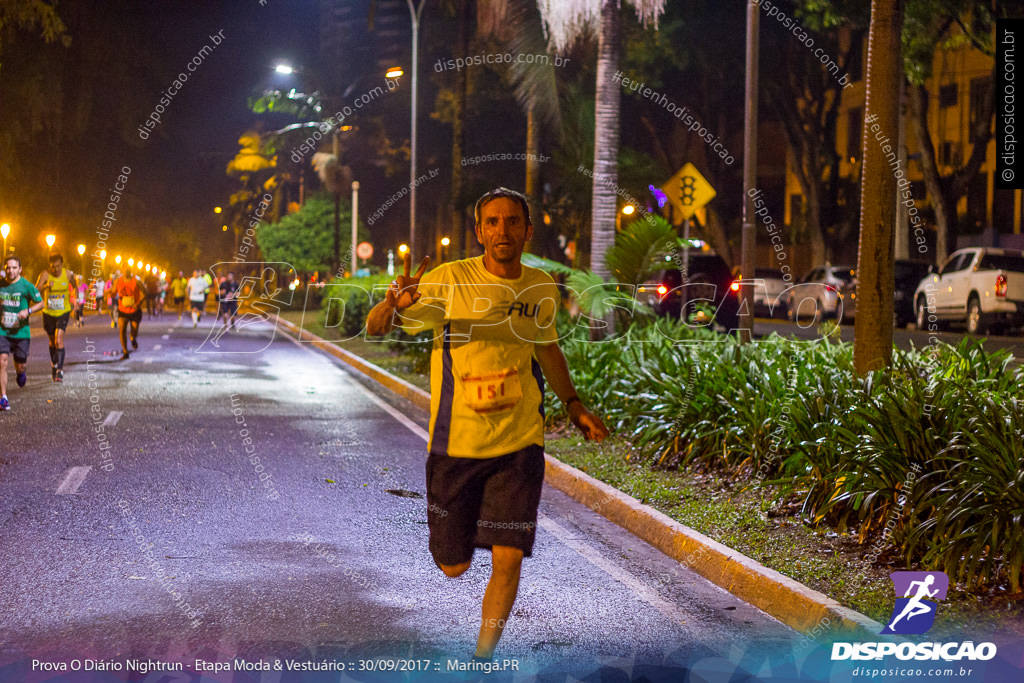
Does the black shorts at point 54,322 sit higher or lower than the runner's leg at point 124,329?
higher

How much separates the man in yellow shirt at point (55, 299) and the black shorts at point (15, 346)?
209 cm

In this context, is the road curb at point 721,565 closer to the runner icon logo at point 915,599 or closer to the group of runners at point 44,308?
the runner icon logo at point 915,599

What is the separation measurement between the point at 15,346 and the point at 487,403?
1150cm

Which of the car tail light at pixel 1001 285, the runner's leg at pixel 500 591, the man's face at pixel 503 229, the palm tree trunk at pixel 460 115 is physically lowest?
the runner's leg at pixel 500 591

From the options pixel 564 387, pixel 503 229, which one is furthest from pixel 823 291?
pixel 503 229

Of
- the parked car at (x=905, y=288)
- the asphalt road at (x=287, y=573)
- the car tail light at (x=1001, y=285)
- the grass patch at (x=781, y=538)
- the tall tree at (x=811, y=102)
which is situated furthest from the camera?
the tall tree at (x=811, y=102)

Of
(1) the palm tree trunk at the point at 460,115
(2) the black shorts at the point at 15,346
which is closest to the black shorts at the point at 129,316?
(2) the black shorts at the point at 15,346

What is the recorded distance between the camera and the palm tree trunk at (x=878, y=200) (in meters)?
8.95

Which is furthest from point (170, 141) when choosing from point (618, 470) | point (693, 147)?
point (618, 470)

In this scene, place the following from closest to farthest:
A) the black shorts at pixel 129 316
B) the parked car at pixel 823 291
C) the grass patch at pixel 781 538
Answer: the grass patch at pixel 781 538 → the black shorts at pixel 129 316 → the parked car at pixel 823 291

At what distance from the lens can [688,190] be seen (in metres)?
17.0

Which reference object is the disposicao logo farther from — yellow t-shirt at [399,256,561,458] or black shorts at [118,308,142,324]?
black shorts at [118,308,142,324]

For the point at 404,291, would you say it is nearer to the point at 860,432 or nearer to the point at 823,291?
the point at 860,432

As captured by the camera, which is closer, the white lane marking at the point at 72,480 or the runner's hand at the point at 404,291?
the runner's hand at the point at 404,291
